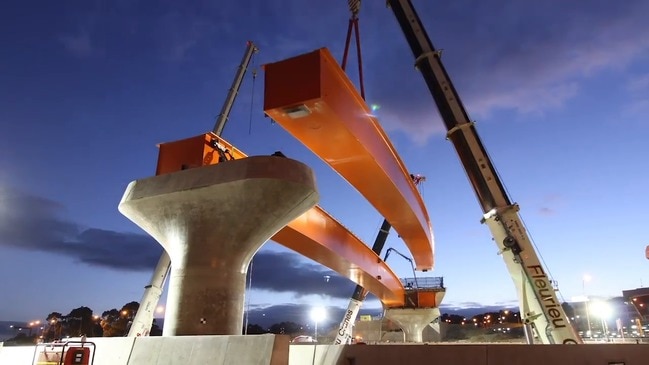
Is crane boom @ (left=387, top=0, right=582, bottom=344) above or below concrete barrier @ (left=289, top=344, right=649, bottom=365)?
above

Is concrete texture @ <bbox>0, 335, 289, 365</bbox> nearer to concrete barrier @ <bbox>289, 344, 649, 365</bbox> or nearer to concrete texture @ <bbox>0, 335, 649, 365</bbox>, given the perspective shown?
concrete texture @ <bbox>0, 335, 649, 365</bbox>

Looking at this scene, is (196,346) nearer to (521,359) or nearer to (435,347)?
(435,347)

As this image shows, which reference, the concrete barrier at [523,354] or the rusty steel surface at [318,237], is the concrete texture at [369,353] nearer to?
the concrete barrier at [523,354]

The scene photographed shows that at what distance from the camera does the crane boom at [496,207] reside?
459 inches

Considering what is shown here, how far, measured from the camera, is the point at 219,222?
1023 cm

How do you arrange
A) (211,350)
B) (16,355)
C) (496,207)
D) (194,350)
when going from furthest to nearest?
(496,207) → (16,355) → (194,350) → (211,350)

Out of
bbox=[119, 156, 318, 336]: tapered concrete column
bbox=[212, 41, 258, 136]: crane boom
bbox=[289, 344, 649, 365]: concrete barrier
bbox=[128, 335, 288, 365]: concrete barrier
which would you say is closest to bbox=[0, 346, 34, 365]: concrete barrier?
bbox=[119, 156, 318, 336]: tapered concrete column

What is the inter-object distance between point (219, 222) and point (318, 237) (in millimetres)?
8441

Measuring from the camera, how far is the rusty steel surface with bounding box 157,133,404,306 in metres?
12.1

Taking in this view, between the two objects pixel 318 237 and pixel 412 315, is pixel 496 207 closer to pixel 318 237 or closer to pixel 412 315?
pixel 318 237

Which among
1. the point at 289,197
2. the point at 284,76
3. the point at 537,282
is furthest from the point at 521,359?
the point at 284,76

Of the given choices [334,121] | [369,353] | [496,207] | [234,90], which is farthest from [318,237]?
[234,90]

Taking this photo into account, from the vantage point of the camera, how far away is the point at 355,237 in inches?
879

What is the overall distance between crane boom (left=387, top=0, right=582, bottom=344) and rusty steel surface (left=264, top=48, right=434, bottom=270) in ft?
7.62
